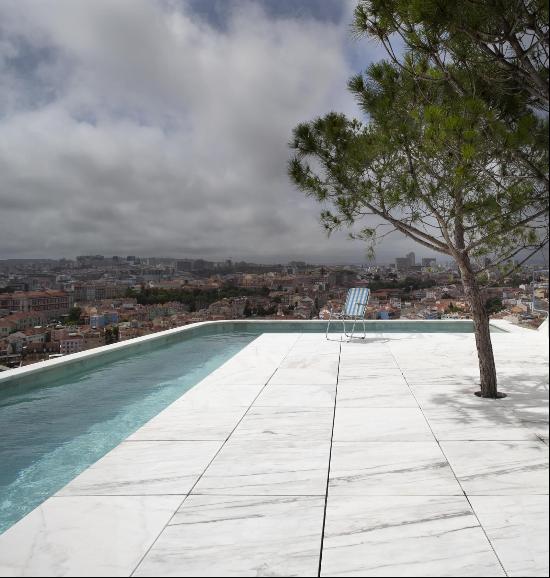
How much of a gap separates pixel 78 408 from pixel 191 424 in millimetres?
1574

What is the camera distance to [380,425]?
2895 mm

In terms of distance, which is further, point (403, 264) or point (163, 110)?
point (163, 110)

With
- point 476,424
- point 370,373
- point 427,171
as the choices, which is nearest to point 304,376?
point 370,373

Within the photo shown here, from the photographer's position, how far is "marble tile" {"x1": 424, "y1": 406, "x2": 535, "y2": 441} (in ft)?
8.66

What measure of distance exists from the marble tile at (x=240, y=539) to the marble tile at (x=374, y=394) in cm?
156

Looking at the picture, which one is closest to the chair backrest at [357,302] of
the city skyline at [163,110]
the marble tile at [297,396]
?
the city skyline at [163,110]

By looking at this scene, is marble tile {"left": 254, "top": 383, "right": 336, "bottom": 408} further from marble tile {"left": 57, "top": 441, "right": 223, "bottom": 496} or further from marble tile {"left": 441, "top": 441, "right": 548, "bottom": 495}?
marble tile {"left": 441, "top": 441, "right": 548, "bottom": 495}

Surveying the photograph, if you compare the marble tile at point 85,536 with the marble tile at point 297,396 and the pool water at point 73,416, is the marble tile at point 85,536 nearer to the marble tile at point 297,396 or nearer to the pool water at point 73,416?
the pool water at point 73,416

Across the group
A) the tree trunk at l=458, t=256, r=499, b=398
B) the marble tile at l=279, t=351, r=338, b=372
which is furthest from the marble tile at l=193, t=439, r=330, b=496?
the marble tile at l=279, t=351, r=338, b=372

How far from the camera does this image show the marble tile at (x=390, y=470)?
2021mm

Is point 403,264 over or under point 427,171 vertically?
under

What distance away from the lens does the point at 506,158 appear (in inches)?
112

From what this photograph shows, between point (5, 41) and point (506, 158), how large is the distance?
1437cm

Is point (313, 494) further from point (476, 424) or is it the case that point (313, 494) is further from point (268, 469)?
point (476, 424)
